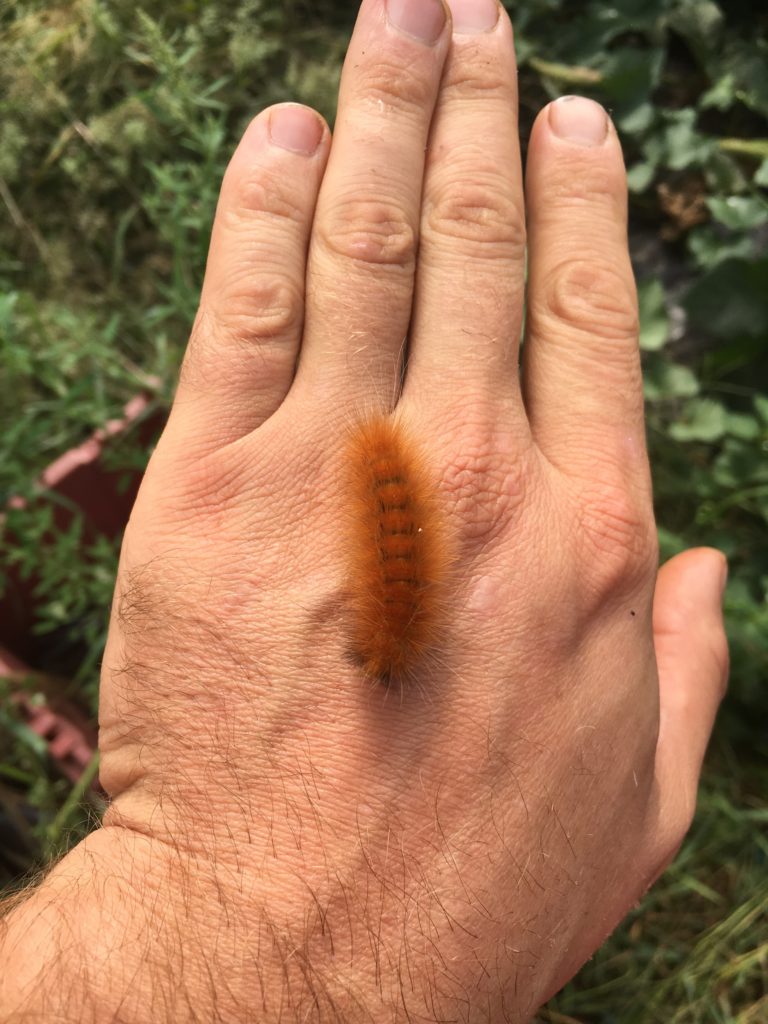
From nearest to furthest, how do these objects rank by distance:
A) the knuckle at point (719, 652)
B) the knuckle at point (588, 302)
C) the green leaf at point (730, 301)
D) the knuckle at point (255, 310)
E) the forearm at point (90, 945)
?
the forearm at point (90, 945) < the knuckle at point (255, 310) < the knuckle at point (588, 302) < the knuckle at point (719, 652) < the green leaf at point (730, 301)

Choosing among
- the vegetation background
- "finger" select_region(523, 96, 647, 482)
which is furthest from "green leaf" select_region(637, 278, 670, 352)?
"finger" select_region(523, 96, 647, 482)

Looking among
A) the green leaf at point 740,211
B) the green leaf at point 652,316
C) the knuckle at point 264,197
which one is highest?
the knuckle at point 264,197

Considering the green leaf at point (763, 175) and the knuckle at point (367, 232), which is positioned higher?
the knuckle at point (367, 232)

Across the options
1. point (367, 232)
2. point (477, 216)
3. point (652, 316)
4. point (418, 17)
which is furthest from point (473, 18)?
point (652, 316)

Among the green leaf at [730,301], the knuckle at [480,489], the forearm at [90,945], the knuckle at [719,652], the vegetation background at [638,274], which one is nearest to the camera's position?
the forearm at [90,945]

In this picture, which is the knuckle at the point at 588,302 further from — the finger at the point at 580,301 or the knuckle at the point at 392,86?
the knuckle at the point at 392,86

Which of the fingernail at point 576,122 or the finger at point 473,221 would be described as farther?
the fingernail at point 576,122

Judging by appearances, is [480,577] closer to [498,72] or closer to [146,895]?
[146,895]

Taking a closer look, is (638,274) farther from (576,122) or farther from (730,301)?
(576,122)

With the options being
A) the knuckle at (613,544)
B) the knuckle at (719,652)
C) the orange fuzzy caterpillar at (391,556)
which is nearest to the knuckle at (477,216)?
the orange fuzzy caterpillar at (391,556)
